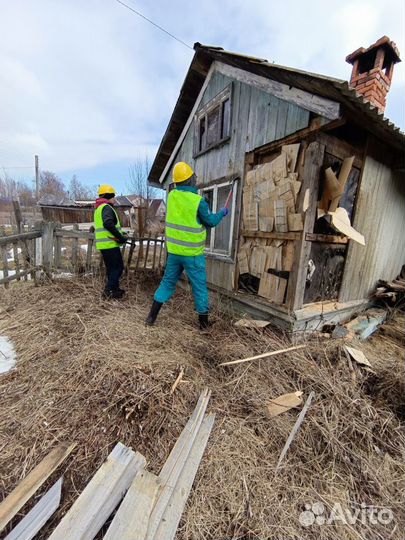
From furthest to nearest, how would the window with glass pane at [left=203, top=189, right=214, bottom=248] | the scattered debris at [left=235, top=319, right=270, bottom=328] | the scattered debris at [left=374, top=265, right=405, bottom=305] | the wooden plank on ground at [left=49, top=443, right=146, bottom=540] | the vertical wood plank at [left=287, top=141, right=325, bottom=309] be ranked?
the window with glass pane at [left=203, top=189, right=214, bottom=248]
the scattered debris at [left=374, top=265, right=405, bottom=305]
the scattered debris at [left=235, top=319, right=270, bottom=328]
the vertical wood plank at [left=287, top=141, right=325, bottom=309]
the wooden plank on ground at [left=49, top=443, right=146, bottom=540]

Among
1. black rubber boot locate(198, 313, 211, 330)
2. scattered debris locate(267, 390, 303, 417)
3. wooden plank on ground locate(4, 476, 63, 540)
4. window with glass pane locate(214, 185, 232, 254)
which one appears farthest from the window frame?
wooden plank on ground locate(4, 476, 63, 540)

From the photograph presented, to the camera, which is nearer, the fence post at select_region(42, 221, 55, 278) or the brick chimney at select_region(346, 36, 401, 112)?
the brick chimney at select_region(346, 36, 401, 112)

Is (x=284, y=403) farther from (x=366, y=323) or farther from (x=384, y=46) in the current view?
(x=384, y=46)

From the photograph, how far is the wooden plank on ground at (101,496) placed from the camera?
52.8 inches

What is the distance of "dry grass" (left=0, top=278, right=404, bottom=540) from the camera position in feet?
5.42

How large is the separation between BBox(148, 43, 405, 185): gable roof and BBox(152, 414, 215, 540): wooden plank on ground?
132 inches

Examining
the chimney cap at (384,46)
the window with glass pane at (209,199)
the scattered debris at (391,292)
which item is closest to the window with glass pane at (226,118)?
the window with glass pane at (209,199)

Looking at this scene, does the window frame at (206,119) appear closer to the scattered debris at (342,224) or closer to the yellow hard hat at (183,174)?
the yellow hard hat at (183,174)

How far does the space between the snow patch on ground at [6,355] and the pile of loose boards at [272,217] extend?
3346mm

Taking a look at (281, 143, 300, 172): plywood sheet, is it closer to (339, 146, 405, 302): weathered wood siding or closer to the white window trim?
the white window trim

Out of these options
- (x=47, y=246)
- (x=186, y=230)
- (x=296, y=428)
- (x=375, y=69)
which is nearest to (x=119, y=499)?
(x=296, y=428)

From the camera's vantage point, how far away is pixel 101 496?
1.50 metres

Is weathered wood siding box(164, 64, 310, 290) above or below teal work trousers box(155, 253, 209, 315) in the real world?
above

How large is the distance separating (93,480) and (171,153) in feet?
24.3
